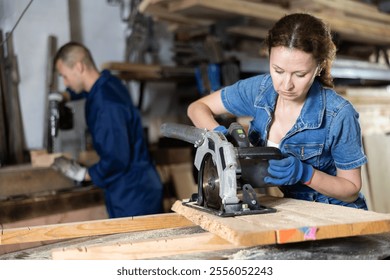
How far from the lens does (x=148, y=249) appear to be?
1.39 m

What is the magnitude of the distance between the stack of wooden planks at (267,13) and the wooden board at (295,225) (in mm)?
2092

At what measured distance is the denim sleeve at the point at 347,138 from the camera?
176cm

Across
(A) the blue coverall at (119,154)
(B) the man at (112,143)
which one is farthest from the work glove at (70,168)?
(A) the blue coverall at (119,154)

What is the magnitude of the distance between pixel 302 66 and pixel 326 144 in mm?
346

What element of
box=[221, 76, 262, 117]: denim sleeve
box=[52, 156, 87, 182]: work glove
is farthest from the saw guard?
box=[52, 156, 87, 182]: work glove

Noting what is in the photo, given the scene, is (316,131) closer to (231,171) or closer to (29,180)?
(231,171)

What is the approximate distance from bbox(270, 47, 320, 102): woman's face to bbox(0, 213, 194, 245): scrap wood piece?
1.94 feet

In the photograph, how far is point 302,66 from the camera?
5.43 feet

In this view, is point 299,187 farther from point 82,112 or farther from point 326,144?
point 82,112

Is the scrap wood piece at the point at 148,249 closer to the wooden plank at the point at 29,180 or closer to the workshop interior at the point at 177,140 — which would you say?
the workshop interior at the point at 177,140

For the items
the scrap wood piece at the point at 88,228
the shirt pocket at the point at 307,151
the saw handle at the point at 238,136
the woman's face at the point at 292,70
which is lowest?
the scrap wood piece at the point at 88,228

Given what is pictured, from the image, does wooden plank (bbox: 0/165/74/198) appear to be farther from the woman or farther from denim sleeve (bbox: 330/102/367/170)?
denim sleeve (bbox: 330/102/367/170)

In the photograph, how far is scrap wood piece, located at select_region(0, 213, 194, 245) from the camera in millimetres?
1617
